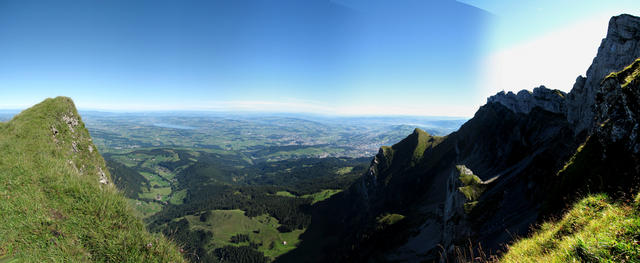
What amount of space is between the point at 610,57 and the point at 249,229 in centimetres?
18653

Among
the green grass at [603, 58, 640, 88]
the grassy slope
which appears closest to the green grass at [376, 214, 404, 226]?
the green grass at [603, 58, 640, 88]

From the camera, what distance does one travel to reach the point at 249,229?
169m

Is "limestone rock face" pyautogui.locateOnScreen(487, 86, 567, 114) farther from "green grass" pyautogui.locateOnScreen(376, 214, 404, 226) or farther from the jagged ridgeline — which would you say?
the jagged ridgeline

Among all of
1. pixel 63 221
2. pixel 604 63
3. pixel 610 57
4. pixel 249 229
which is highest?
pixel 610 57

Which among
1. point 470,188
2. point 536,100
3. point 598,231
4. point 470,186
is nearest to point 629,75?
point 598,231

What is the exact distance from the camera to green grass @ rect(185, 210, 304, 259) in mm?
145125

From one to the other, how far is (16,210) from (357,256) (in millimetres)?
100779

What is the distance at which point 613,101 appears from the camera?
1332 centimetres

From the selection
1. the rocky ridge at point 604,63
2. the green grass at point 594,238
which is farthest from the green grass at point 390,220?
the green grass at point 594,238

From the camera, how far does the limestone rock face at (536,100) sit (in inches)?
1796

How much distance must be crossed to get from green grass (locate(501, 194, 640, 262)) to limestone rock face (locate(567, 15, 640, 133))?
25968mm

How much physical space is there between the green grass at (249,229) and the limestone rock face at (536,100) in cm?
13478

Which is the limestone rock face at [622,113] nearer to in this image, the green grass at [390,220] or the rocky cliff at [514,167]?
the rocky cliff at [514,167]

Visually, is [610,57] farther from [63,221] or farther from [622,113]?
[63,221]
